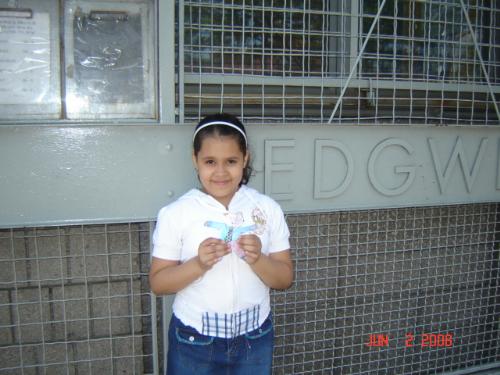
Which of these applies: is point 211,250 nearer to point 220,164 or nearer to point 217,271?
point 217,271

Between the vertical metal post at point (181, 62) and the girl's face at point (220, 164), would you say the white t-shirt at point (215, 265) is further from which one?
the vertical metal post at point (181, 62)

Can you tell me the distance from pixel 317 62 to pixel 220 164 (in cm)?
129

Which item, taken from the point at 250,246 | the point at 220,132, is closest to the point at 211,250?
the point at 250,246

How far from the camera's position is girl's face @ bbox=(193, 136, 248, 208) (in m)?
1.42

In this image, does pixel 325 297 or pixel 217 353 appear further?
pixel 325 297

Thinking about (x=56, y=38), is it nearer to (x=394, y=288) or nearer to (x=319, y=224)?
(x=319, y=224)

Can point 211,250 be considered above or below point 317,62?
below

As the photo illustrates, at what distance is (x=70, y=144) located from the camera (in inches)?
64.4

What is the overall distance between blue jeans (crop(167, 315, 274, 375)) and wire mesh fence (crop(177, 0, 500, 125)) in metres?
0.87

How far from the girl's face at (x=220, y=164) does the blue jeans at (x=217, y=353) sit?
0.48 metres

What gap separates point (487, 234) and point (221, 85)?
6.31 ft

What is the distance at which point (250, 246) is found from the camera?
1.29 meters
